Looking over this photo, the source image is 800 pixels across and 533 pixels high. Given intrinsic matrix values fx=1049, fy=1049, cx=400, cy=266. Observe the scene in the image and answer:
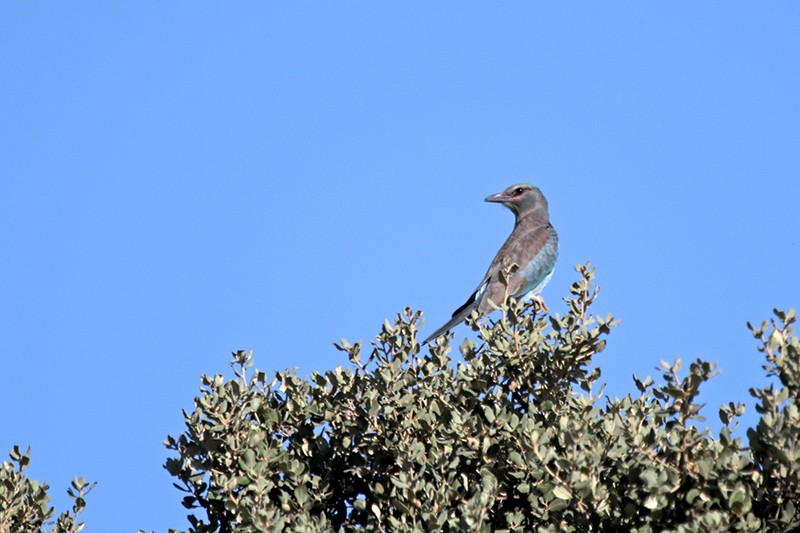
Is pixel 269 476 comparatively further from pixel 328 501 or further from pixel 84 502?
pixel 84 502

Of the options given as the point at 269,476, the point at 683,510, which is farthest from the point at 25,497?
the point at 683,510

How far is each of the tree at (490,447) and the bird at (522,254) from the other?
415cm

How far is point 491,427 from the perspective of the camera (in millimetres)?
4992

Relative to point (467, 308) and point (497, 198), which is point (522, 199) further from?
point (467, 308)

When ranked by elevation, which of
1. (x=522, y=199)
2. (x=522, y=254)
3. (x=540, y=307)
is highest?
(x=522, y=199)

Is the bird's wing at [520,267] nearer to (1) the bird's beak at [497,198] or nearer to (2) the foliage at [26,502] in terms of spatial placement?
(1) the bird's beak at [497,198]

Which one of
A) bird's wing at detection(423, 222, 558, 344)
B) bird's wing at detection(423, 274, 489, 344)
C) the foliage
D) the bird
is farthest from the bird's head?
the foliage

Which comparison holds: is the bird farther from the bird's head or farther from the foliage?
the foliage

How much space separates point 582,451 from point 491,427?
833mm

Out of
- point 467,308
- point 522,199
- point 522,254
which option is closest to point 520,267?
point 522,254

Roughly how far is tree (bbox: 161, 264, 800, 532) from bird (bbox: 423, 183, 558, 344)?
415 centimetres

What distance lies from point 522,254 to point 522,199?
1416 millimetres

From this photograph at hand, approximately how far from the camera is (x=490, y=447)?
4934mm

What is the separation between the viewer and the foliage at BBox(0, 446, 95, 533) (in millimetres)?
5699
